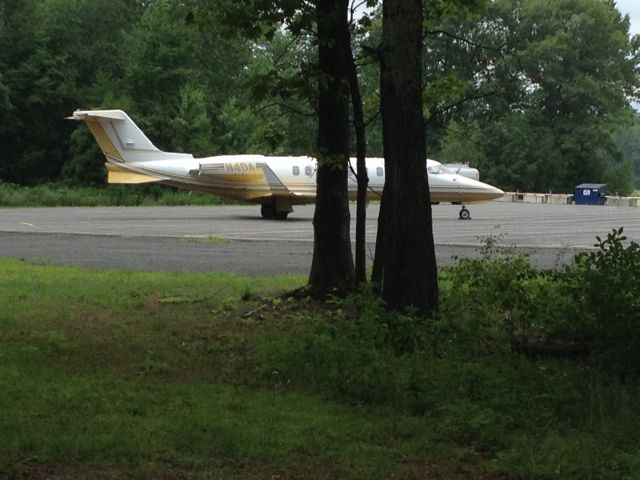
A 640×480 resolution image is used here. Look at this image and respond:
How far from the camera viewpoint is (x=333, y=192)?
39.4ft

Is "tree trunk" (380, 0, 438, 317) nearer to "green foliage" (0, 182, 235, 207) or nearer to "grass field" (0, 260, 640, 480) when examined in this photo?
"grass field" (0, 260, 640, 480)

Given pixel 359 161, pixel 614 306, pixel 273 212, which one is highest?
pixel 359 161

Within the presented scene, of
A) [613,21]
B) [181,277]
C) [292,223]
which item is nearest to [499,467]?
[181,277]

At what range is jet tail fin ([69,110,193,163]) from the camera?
38094 mm

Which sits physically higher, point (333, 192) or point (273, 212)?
point (333, 192)

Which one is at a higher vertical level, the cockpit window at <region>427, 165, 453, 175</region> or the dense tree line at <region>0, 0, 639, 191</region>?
the dense tree line at <region>0, 0, 639, 191</region>

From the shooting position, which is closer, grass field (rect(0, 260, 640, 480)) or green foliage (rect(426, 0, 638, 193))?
grass field (rect(0, 260, 640, 480))

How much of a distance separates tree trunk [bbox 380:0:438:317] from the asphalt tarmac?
3797mm

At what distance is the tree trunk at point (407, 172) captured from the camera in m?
9.26

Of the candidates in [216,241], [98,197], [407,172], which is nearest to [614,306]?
[407,172]

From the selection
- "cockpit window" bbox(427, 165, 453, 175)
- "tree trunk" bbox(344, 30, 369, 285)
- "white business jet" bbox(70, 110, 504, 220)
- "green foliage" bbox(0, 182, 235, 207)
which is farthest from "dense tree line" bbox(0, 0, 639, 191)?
"tree trunk" bbox(344, 30, 369, 285)

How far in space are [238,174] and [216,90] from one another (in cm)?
3937

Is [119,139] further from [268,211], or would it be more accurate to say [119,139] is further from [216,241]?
[216,241]

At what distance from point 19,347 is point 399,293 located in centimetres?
339
